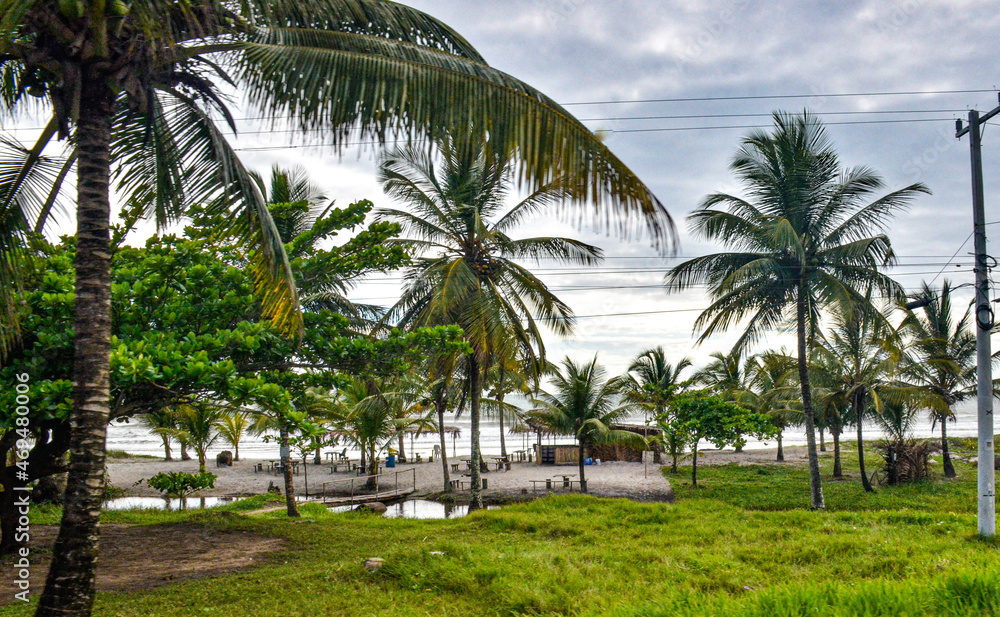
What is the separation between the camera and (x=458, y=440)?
65.6 metres

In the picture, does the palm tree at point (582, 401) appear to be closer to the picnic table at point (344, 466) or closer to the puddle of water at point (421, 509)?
the puddle of water at point (421, 509)

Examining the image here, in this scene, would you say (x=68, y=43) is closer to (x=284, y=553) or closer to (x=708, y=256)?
(x=284, y=553)

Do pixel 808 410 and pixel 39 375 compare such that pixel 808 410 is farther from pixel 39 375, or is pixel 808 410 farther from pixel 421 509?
pixel 39 375

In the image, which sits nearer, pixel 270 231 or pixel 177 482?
pixel 270 231

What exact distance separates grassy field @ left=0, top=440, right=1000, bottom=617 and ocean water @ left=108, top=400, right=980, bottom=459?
32.6m

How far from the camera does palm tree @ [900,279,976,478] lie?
21.8 metres

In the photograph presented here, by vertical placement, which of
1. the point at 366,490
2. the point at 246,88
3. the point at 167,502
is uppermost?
the point at 246,88

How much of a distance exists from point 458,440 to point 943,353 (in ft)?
159

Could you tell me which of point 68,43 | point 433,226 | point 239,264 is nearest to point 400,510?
point 433,226

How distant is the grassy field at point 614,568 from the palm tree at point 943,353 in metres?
12.8

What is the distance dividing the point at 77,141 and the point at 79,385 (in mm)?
1933

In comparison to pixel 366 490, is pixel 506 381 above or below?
above

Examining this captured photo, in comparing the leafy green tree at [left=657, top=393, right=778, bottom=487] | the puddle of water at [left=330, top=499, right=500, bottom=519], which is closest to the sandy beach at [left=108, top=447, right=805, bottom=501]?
the puddle of water at [left=330, top=499, right=500, bottom=519]

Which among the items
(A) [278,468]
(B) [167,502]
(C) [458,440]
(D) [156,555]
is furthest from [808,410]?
(C) [458,440]
